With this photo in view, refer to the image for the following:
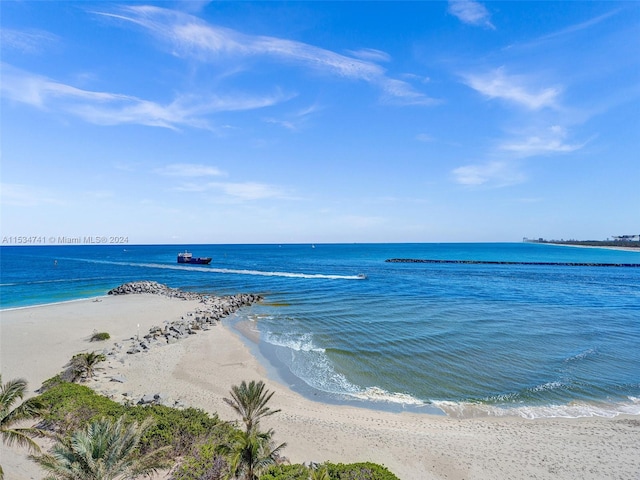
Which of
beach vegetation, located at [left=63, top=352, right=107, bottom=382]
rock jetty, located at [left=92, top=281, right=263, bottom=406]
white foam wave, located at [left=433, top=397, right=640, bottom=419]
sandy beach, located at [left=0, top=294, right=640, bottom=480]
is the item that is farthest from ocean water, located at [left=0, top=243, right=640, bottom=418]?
beach vegetation, located at [left=63, top=352, right=107, bottom=382]

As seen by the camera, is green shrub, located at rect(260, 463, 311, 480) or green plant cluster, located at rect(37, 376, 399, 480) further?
green plant cluster, located at rect(37, 376, 399, 480)

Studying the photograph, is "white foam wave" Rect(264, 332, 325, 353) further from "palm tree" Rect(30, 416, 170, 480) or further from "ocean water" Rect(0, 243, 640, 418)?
"palm tree" Rect(30, 416, 170, 480)

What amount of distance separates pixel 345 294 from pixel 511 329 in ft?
87.4

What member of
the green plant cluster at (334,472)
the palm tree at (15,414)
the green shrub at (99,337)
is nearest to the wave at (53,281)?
the green shrub at (99,337)

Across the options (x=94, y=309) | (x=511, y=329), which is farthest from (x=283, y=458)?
(x=94, y=309)

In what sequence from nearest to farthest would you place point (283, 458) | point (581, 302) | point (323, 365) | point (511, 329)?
1. point (283, 458)
2. point (323, 365)
3. point (511, 329)
4. point (581, 302)

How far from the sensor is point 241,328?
37.7m

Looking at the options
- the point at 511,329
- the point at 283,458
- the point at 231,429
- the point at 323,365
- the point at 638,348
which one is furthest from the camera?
the point at 511,329

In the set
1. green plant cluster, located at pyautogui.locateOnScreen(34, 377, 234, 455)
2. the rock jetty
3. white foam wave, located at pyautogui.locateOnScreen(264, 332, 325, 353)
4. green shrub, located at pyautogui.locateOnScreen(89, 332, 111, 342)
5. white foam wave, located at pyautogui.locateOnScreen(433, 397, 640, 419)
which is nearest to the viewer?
green plant cluster, located at pyautogui.locateOnScreen(34, 377, 234, 455)

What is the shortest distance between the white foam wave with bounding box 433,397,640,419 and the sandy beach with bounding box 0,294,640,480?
0.60m

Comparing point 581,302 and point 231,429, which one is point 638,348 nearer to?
A: point 581,302

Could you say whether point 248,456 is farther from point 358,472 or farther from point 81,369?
point 81,369

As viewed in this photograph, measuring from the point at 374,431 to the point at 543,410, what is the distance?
10.5 metres

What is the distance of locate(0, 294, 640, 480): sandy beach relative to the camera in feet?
48.3
